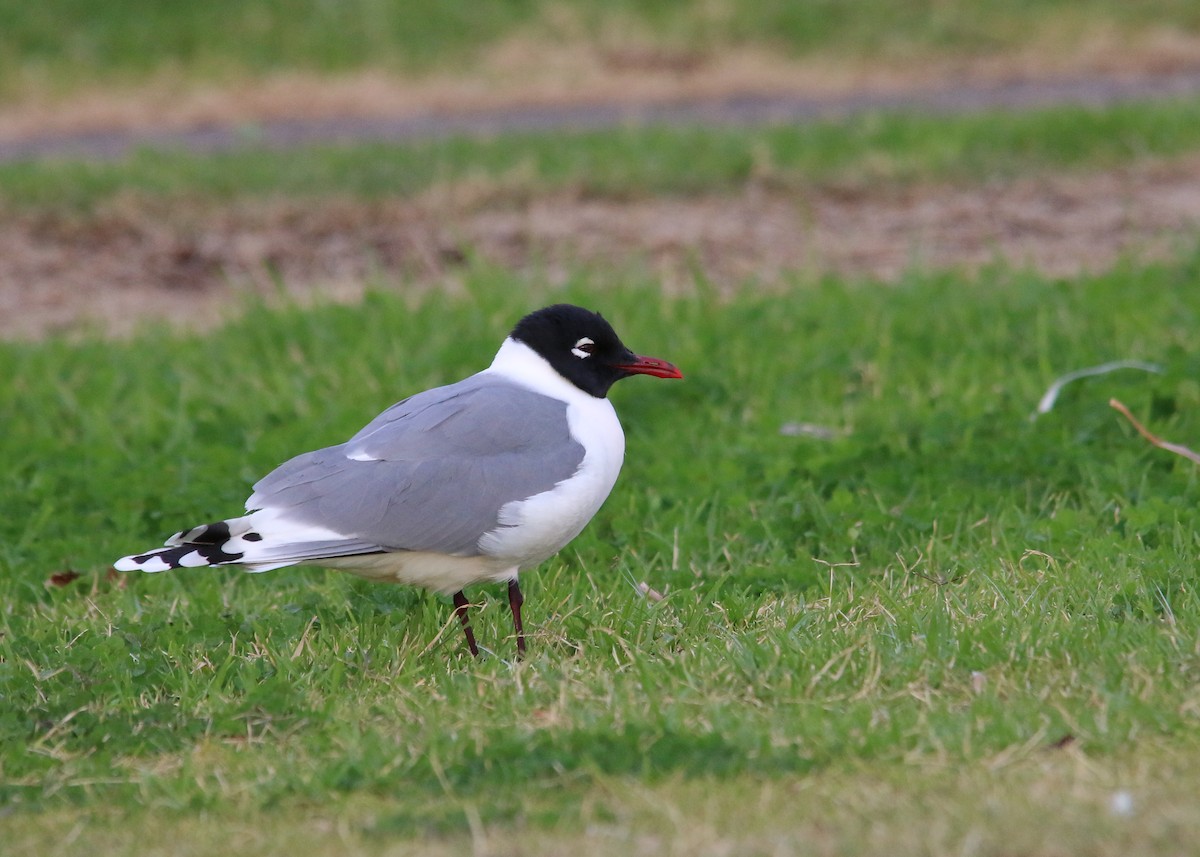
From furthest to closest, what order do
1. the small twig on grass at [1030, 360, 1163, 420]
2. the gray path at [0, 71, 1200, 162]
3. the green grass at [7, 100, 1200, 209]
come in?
the gray path at [0, 71, 1200, 162], the green grass at [7, 100, 1200, 209], the small twig on grass at [1030, 360, 1163, 420]

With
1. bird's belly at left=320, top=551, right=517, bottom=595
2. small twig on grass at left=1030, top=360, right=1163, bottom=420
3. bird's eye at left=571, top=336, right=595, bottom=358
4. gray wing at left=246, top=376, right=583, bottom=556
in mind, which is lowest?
small twig on grass at left=1030, top=360, right=1163, bottom=420

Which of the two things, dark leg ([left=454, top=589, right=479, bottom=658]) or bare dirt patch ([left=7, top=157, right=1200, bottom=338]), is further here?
bare dirt patch ([left=7, top=157, right=1200, bottom=338])

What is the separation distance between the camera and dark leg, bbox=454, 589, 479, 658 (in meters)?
4.25

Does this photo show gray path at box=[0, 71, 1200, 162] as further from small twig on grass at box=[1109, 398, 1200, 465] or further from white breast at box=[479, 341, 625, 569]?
white breast at box=[479, 341, 625, 569]

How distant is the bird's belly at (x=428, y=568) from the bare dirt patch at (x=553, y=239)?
3.78 m

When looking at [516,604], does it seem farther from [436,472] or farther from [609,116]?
[609,116]

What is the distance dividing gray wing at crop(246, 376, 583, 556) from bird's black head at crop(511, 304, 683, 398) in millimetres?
158

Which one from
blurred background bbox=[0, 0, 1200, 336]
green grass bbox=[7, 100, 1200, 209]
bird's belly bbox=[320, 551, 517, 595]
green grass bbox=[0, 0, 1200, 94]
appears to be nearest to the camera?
bird's belly bbox=[320, 551, 517, 595]

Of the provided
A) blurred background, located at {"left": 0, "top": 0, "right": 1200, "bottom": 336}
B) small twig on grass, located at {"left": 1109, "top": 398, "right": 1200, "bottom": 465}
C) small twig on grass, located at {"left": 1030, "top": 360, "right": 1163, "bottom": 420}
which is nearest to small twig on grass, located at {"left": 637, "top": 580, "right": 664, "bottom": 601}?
small twig on grass, located at {"left": 1109, "top": 398, "right": 1200, "bottom": 465}

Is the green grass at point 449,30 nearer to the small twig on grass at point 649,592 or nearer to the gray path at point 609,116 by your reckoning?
the gray path at point 609,116

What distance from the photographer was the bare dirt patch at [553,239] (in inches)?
337

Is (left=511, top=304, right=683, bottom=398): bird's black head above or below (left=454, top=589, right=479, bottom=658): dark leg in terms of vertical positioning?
above

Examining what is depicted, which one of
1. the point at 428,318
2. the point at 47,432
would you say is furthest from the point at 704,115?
the point at 47,432

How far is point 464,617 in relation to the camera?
169 inches
